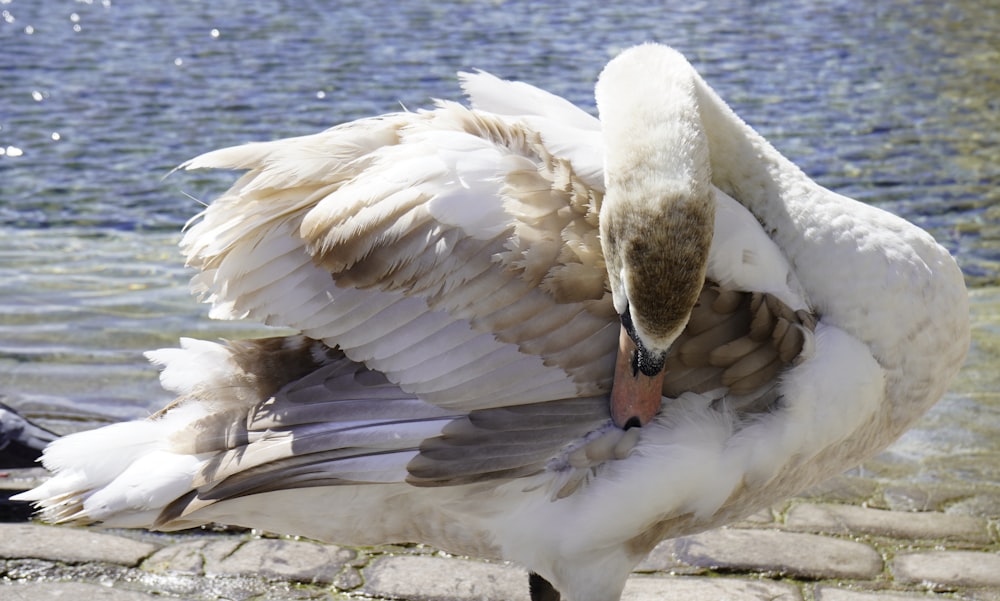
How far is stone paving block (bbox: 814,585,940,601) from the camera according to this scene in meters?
3.71

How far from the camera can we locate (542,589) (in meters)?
3.58

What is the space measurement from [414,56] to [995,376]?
8691mm

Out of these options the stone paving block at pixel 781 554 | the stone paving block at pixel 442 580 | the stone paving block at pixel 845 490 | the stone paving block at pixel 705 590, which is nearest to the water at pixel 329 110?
the stone paving block at pixel 845 490

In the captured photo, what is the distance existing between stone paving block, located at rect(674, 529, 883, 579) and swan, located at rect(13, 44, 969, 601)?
0.77 m

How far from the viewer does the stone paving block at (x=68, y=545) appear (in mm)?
3852

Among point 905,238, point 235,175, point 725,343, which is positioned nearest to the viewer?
point 725,343

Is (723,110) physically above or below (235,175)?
above

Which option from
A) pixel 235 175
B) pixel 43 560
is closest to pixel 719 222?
pixel 43 560

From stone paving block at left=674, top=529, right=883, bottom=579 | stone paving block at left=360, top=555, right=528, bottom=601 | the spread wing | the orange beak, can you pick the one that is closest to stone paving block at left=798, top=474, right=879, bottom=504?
stone paving block at left=674, top=529, right=883, bottom=579

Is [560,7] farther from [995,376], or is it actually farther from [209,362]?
[209,362]

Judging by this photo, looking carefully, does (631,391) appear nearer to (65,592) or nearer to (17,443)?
(65,592)

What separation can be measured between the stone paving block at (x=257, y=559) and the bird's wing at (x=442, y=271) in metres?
1.02

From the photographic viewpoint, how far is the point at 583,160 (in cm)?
318

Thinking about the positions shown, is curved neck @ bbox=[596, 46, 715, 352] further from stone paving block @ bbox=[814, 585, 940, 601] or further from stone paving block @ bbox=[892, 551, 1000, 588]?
stone paving block @ bbox=[892, 551, 1000, 588]
